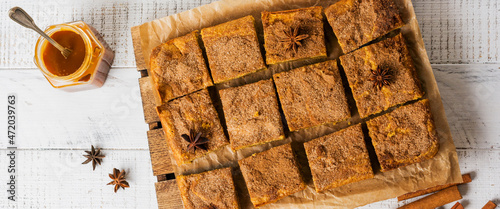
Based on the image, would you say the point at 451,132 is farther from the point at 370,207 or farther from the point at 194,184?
the point at 194,184

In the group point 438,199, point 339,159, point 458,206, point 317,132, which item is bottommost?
point 458,206

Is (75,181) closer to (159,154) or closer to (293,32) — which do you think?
(159,154)

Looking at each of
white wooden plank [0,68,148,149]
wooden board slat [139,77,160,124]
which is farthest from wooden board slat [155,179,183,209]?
wooden board slat [139,77,160,124]

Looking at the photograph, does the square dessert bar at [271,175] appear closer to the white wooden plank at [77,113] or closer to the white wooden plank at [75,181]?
the white wooden plank at [75,181]

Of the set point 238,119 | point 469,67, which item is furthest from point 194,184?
point 469,67

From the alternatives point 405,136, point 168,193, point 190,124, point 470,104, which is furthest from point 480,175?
point 168,193
